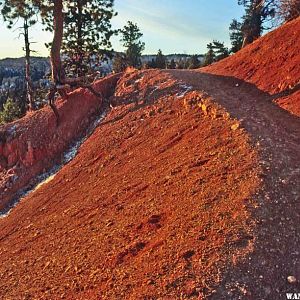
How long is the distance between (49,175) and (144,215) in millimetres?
6622

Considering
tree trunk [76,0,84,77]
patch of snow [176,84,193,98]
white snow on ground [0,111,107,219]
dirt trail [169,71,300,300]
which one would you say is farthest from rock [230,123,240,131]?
tree trunk [76,0,84,77]

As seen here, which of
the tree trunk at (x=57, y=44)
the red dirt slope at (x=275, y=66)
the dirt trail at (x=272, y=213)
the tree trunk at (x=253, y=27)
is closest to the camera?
the dirt trail at (x=272, y=213)

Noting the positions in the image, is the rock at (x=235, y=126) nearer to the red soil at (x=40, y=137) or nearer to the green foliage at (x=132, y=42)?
the red soil at (x=40, y=137)

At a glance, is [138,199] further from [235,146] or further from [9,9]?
[9,9]

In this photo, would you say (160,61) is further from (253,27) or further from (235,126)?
(235,126)

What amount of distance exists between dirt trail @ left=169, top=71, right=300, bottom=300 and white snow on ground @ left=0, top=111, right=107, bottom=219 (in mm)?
5061

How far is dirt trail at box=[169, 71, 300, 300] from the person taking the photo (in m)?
5.16

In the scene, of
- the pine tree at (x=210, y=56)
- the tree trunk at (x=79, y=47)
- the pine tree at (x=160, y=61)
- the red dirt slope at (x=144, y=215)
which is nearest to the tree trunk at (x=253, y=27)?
the tree trunk at (x=79, y=47)

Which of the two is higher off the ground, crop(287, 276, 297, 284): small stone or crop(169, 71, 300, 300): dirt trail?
crop(169, 71, 300, 300): dirt trail

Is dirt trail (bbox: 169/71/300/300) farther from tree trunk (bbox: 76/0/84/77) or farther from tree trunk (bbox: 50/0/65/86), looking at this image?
tree trunk (bbox: 76/0/84/77)

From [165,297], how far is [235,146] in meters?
4.05

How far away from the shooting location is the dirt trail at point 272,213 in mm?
5164

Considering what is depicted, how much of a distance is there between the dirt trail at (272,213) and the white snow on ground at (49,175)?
506cm

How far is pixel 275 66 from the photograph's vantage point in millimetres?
13438
